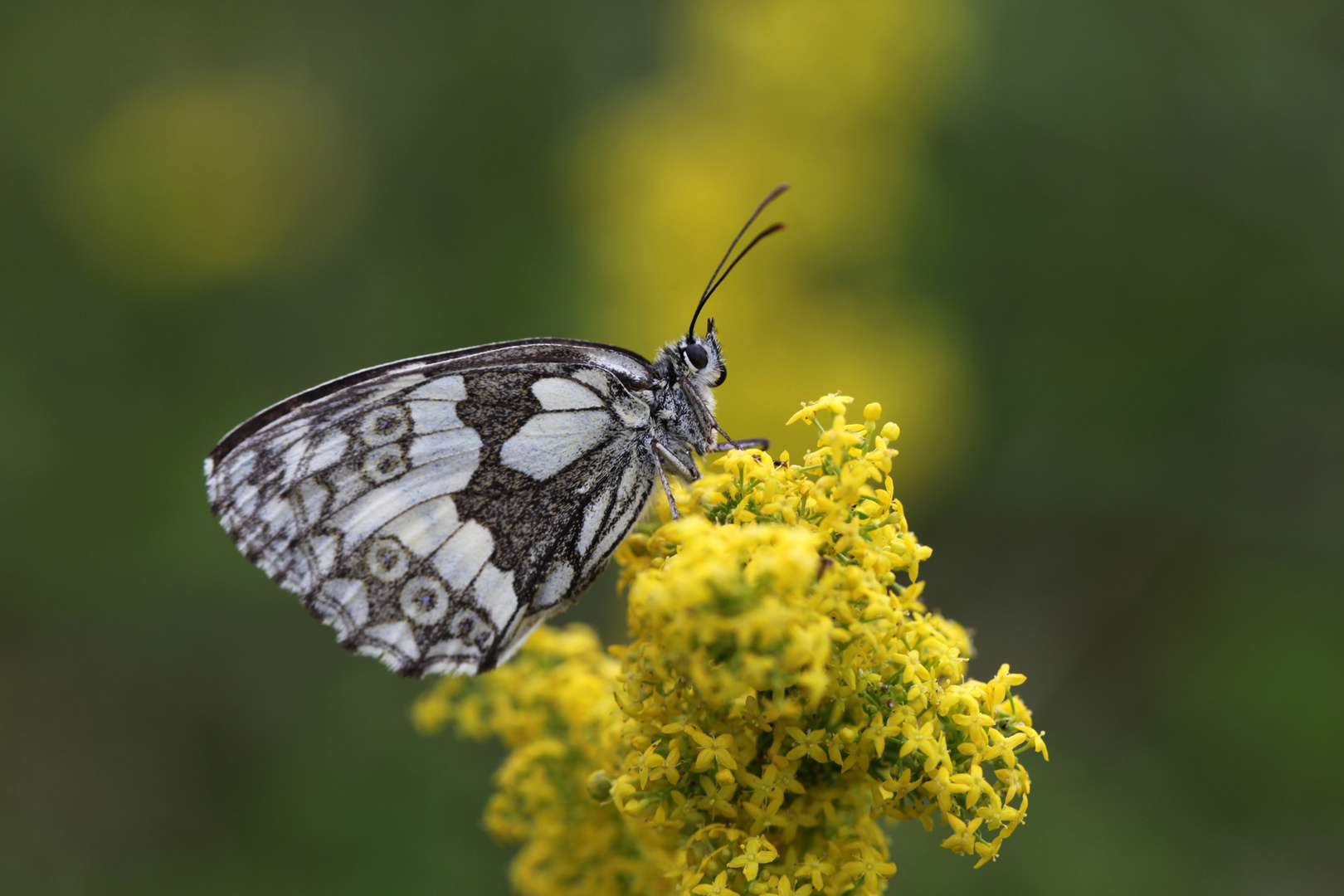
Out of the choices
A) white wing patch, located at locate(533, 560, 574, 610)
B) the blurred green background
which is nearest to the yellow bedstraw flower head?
white wing patch, located at locate(533, 560, 574, 610)

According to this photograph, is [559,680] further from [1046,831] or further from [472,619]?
[1046,831]

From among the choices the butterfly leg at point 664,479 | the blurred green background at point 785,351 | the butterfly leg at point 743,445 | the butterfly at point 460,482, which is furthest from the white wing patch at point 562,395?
the blurred green background at point 785,351

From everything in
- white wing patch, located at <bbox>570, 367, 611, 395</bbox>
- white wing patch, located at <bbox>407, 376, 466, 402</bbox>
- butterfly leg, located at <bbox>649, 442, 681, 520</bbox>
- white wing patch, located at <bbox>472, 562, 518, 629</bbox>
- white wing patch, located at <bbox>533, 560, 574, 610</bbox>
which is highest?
white wing patch, located at <bbox>570, 367, 611, 395</bbox>

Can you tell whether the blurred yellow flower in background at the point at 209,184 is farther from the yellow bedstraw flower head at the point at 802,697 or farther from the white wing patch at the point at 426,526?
the yellow bedstraw flower head at the point at 802,697

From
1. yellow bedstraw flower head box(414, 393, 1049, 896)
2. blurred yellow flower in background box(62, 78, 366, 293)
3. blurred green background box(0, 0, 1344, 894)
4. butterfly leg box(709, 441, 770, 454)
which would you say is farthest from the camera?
blurred yellow flower in background box(62, 78, 366, 293)

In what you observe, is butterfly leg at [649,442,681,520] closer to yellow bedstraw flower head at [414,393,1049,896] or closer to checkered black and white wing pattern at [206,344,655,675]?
checkered black and white wing pattern at [206,344,655,675]

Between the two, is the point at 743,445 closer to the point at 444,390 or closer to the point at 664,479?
Answer: the point at 664,479

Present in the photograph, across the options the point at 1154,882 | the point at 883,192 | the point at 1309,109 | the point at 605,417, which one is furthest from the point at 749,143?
the point at 1154,882
